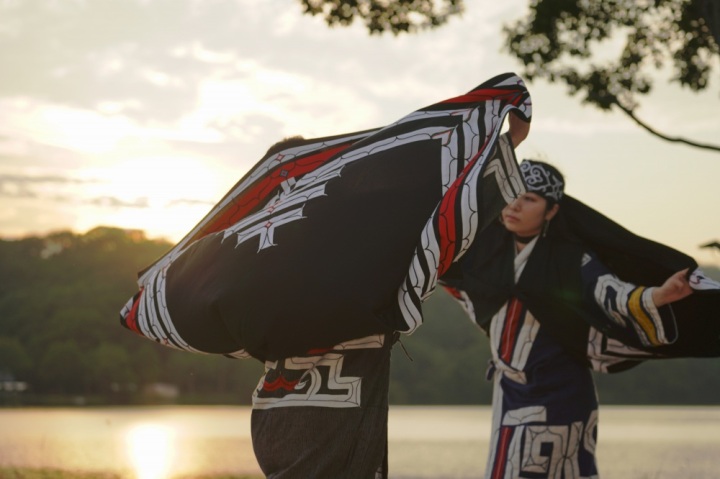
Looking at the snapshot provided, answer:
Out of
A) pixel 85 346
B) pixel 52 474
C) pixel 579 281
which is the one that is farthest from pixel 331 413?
pixel 85 346

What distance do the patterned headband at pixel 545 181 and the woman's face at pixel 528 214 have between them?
0.12ft

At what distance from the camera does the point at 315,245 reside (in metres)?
2.64

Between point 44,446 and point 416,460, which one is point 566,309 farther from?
point 416,460

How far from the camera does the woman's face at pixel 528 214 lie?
5.29 metres

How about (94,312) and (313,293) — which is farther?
(94,312)

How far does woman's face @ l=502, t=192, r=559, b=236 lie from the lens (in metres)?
5.29

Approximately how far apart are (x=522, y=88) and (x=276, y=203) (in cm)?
80

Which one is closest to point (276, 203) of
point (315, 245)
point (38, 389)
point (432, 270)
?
point (315, 245)

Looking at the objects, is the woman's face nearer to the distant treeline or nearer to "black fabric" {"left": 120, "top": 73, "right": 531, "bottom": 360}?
"black fabric" {"left": 120, "top": 73, "right": 531, "bottom": 360}

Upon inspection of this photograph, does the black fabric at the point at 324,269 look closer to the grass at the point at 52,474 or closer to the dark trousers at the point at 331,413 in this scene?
the dark trousers at the point at 331,413

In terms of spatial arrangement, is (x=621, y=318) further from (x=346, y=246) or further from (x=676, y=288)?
(x=346, y=246)

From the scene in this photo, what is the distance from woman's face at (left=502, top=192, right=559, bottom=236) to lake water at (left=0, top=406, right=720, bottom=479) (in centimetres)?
779

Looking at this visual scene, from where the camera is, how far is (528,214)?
5.30 metres

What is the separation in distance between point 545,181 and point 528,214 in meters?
0.19
